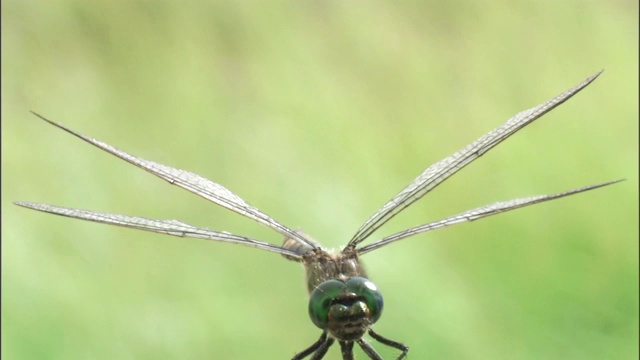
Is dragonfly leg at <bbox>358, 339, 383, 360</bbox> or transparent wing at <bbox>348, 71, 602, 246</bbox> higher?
transparent wing at <bbox>348, 71, 602, 246</bbox>

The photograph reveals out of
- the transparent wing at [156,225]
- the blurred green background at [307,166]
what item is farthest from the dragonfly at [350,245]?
the blurred green background at [307,166]

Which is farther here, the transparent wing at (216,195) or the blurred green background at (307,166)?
the blurred green background at (307,166)

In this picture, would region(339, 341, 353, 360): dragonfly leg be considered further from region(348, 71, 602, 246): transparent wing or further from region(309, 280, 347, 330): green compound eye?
region(348, 71, 602, 246): transparent wing

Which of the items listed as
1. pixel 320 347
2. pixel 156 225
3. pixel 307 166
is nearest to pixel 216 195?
pixel 156 225

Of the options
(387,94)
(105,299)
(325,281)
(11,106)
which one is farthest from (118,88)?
(325,281)

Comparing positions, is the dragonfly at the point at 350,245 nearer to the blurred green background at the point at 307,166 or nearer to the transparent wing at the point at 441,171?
the transparent wing at the point at 441,171

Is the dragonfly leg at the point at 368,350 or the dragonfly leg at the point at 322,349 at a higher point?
the dragonfly leg at the point at 322,349

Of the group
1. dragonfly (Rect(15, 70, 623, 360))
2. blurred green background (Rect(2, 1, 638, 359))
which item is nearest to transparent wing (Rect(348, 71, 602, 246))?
dragonfly (Rect(15, 70, 623, 360))
